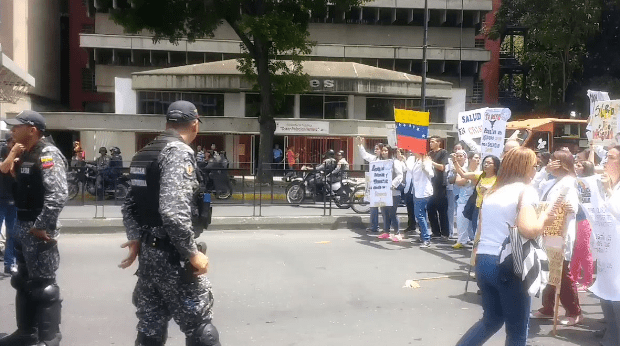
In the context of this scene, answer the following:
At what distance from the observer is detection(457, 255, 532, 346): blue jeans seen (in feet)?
14.6

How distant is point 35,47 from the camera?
4391 cm

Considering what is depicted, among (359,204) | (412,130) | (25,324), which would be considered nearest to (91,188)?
(359,204)

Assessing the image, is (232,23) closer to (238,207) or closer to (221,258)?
(238,207)

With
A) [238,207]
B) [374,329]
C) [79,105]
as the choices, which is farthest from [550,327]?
[79,105]

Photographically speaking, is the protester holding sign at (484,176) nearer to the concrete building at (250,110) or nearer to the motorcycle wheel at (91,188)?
the motorcycle wheel at (91,188)

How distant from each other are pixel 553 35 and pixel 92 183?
86.7ft

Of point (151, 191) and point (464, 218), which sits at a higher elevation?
point (151, 191)

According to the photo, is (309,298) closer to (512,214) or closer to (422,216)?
(512,214)

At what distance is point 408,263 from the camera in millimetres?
9898

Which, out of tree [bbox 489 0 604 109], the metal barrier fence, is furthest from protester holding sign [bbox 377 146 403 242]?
tree [bbox 489 0 604 109]

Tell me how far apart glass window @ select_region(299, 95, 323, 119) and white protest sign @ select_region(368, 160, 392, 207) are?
81.2 ft

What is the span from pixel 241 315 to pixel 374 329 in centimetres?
142

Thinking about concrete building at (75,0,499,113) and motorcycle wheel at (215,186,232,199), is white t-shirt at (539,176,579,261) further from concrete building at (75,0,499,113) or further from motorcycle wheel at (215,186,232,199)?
concrete building at (75,0,499,113)

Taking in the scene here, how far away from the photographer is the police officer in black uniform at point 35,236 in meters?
5.30
